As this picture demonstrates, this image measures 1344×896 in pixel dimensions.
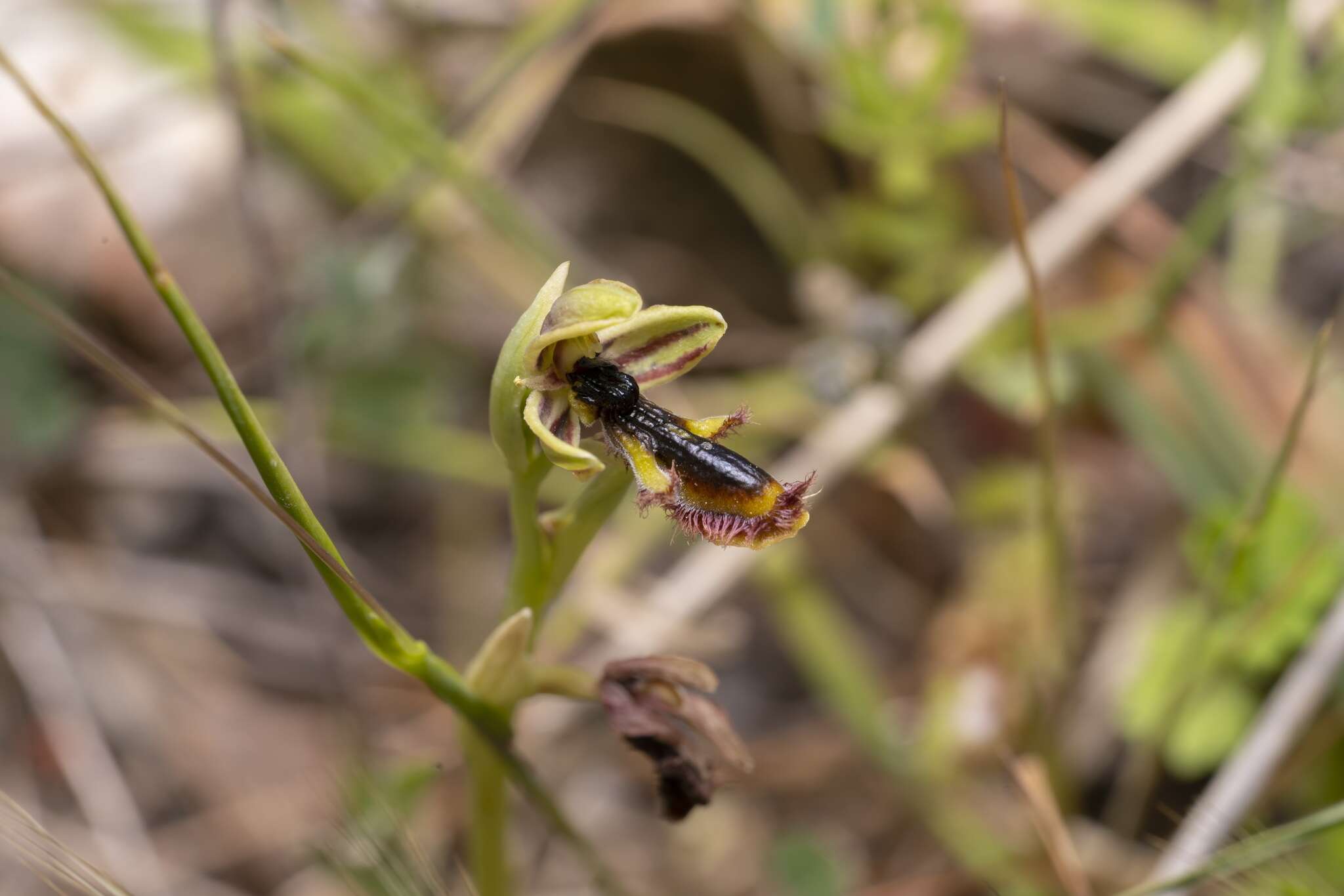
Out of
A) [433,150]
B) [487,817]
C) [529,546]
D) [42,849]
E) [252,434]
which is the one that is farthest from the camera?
[433,150]

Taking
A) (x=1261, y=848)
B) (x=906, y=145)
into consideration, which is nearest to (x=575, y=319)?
(x=1261, y=848)

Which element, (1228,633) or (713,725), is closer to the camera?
(713,725)

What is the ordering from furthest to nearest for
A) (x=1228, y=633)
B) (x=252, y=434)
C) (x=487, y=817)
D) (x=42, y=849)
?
(x=1228, y=633), (x=487, y=817), (x=42, y=849), (x=252, y=434)

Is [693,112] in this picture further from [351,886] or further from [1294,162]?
[351,886]

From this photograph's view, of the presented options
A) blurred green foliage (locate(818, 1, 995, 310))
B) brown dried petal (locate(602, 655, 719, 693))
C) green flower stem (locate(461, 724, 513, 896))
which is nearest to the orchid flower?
brown dried petal (locate(602, 655, 719, 693))

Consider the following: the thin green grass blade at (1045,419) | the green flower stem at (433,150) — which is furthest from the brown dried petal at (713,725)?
the green flower stem at (433,150)

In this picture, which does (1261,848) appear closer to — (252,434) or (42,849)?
(252,434)

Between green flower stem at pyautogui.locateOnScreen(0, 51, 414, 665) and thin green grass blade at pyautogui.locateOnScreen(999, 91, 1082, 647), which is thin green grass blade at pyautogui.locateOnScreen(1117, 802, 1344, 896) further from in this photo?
green flower stem at pyautogui.locateOnScreen(0, 51, 414, 665)
